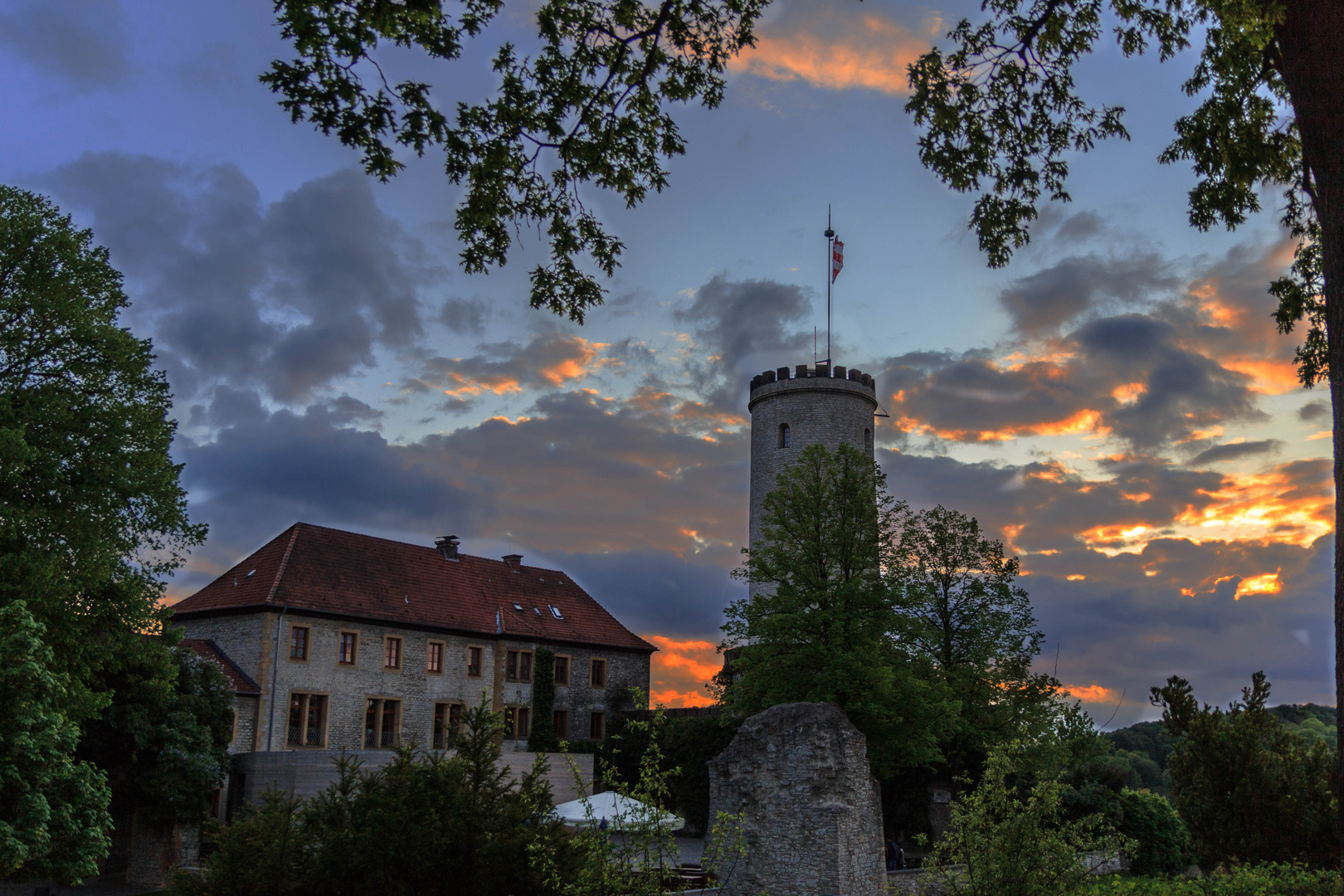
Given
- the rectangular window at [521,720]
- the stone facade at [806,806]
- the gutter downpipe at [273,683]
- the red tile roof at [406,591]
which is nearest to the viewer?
the stone facade at [806,806]

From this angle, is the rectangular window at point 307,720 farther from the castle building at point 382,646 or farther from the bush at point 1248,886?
the bush at point 1248,886

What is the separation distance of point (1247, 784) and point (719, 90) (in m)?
21.3

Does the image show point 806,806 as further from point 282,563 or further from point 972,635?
point 282,563

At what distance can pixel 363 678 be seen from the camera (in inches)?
1448

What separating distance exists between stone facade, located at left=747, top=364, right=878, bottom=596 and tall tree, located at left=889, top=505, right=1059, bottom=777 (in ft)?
37.2

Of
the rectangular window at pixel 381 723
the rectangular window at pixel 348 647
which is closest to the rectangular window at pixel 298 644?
the rectangular window at pixel 348 647

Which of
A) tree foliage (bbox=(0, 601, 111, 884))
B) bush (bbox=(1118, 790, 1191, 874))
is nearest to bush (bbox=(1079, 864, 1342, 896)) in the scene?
bush (bbox=(1118, 790, 1191, 874))

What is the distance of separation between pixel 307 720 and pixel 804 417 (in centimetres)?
2392

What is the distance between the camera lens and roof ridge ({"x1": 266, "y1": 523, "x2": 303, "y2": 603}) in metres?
34.5

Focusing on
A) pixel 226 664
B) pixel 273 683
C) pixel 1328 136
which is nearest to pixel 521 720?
pixel 273 683

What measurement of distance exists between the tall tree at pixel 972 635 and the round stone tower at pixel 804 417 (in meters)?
11.4

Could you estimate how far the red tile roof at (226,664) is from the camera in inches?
1304

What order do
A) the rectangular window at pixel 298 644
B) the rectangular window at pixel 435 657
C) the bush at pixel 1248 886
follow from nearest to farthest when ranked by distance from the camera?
1. the bush at pixel 1248 886
2. the rectangular window at pixel 298 644
3. the rectangular window at pixel 435 657

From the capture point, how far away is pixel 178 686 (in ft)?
88.1
